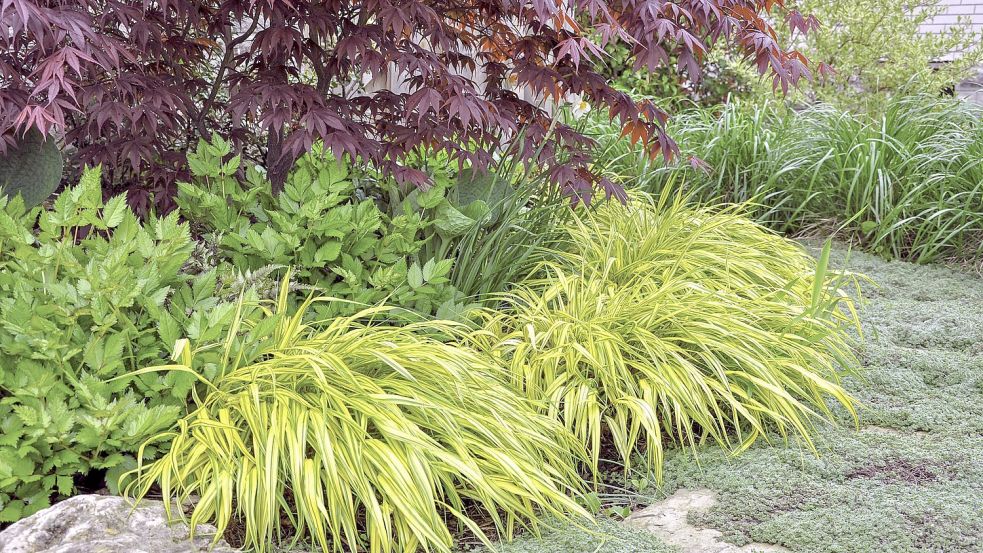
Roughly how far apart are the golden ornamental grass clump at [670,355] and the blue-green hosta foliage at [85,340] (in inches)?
43.2

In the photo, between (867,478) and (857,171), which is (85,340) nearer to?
(867,478)

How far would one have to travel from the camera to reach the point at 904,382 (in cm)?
330

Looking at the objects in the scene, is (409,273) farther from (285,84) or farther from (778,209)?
(778,209)

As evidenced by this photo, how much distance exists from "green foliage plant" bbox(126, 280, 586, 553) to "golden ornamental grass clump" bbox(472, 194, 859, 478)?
24 centimetres

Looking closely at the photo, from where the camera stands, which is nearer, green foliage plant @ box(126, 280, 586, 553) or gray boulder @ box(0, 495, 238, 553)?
gray boulder @ box(0, 495, 238, 553)

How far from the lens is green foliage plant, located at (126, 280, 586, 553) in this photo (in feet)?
6.86

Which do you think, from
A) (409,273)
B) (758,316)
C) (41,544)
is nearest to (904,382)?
(758,316)

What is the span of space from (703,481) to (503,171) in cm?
179

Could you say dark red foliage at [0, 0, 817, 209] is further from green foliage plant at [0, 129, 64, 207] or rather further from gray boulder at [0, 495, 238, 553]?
gray boulder at [0, 495, 238, 553]

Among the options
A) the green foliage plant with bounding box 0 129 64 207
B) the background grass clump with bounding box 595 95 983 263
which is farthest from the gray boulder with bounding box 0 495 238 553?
the background grass clump with bounding box 595 95 983 263

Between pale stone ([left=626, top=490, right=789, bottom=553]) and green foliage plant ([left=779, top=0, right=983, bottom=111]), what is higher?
green foliage plant ([left=779, top=0, right=983, bottom=111])

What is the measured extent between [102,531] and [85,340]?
1.97 ft

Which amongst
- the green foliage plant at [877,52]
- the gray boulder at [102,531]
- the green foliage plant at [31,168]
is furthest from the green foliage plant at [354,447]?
the green foliage plant at [877,52]

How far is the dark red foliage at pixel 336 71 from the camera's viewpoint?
2.69 metres
